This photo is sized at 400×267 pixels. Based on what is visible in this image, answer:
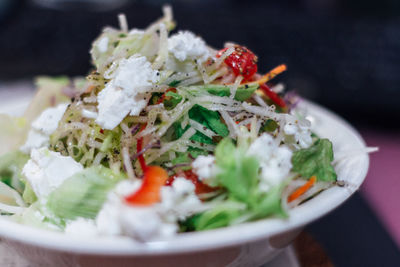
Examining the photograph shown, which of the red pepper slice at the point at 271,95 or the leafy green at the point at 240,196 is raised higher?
the red pepper slice at the point at 271,95

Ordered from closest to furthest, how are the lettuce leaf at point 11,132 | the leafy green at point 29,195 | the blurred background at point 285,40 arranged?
the leafy green at point 29,195 → the lettuce leaf at point 11,132 → the blurred background at point 285,40

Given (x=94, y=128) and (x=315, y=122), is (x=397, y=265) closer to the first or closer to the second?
(x=315, y=122)

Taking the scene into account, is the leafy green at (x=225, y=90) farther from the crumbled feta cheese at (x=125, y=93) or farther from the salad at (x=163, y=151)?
the crumbled feta cheese at (x=125, y=93)

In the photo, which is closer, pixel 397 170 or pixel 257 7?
pixel 397 170

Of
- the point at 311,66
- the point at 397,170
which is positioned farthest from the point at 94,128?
the point at 311,66

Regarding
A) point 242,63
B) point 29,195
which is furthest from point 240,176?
point 29,195

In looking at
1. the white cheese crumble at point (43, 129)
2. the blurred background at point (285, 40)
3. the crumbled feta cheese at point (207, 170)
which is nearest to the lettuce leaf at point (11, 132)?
the white cheese crumble at point (43, 129)

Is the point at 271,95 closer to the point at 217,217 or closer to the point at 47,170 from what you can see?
the point at 217,217
